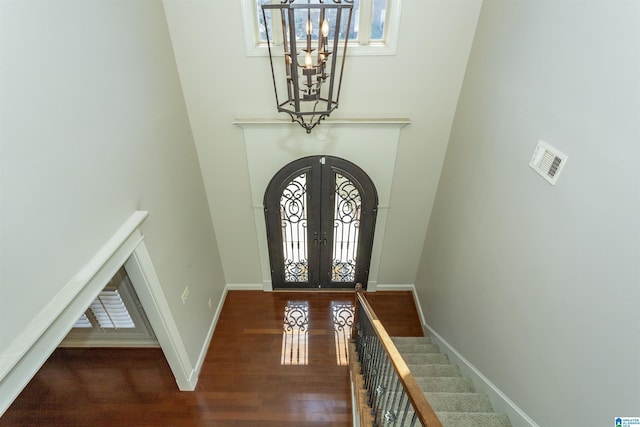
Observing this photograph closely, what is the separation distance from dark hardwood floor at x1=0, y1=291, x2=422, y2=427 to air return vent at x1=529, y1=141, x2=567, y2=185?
2.93 m

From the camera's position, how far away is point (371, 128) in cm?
358

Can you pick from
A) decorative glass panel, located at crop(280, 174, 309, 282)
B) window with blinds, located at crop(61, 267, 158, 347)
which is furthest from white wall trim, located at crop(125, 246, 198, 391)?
decorative glass panel, located at crop(280, 174, 309, 282)

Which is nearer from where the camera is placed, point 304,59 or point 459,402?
point 459,402

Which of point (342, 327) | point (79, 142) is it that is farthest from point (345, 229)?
point (79, 142)

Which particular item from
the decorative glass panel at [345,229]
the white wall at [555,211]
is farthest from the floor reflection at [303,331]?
the white wall at [555,211]

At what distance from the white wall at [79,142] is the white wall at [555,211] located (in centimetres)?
278

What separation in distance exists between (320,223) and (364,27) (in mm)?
2300

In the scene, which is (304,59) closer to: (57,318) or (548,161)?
(548,161)

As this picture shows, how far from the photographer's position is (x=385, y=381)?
2662 mm

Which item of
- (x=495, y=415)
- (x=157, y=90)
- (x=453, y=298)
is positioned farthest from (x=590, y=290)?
(x=157, y=90)

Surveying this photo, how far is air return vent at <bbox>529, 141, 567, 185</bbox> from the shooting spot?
1.92m

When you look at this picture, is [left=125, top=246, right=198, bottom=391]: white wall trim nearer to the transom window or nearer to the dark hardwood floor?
the dark hardwood floor

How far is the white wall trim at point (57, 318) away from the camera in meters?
1.57

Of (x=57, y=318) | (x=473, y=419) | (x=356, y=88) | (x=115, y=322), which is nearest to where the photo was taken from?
(x=57, y=318)
